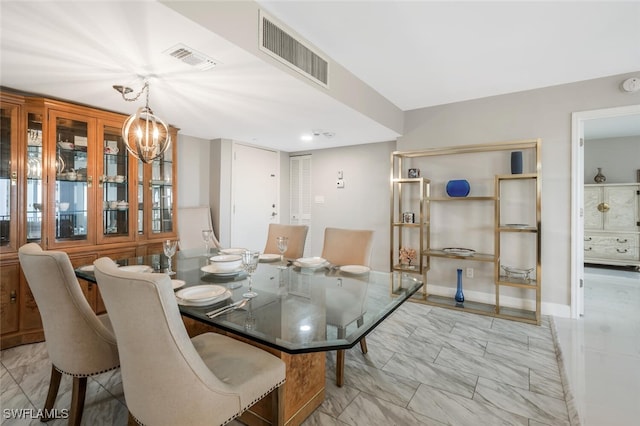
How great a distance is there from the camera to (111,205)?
323cm

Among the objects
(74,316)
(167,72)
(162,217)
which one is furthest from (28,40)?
(162,217)

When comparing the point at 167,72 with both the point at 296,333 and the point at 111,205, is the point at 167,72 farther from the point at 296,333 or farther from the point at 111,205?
the point at 296,333

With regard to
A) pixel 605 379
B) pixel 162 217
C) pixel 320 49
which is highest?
pixel 320 49

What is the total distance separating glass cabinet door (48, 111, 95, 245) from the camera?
9.24 feet

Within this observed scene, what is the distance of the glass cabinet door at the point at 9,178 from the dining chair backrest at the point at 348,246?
2.68 metres

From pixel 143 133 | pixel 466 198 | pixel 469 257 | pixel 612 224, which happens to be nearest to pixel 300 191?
pixel 466 198

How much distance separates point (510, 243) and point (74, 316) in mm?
3974

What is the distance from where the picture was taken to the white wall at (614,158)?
5488mm

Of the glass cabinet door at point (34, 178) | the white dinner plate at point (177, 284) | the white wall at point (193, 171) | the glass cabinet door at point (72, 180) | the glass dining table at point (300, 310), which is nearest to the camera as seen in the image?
the glass dining table at point (300, 310)

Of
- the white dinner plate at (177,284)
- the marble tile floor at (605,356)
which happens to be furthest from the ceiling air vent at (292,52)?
the marble tile floor at (605,356)

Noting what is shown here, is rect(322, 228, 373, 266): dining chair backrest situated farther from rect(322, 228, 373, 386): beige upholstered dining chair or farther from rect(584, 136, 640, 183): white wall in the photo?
rect(584, 136, 640, 183): white wall

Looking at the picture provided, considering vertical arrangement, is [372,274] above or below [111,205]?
below

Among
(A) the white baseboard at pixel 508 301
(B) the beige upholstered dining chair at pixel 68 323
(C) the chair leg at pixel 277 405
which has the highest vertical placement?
(B) the beige upholstered dining chair at pixel 68 323

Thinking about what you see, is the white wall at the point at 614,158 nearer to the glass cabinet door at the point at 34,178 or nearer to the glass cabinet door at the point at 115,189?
the glass cabinet door at the point at 115,189
